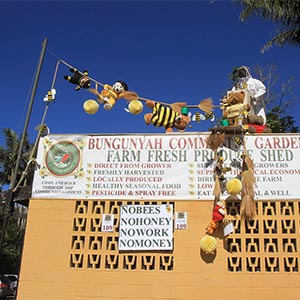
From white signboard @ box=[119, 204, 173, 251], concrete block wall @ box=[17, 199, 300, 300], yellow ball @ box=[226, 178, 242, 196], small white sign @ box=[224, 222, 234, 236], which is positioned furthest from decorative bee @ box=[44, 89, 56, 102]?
small white sign @ box=[224, 222, 234, 236]

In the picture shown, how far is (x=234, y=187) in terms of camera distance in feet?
20.8

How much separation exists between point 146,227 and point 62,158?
2043 millimetres

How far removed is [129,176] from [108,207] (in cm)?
66

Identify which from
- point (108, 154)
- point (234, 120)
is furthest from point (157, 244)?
point (234, 120)

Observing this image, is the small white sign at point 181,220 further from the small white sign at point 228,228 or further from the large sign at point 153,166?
the small white sign at point 228,228

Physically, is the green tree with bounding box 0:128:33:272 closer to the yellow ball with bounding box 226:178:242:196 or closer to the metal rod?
the metal rod

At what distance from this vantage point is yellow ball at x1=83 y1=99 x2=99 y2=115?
25.0 feet

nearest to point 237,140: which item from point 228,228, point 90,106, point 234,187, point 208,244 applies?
point 234,187

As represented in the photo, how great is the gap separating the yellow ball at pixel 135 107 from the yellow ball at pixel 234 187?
7.82ft

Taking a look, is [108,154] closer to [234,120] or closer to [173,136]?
[173,136]

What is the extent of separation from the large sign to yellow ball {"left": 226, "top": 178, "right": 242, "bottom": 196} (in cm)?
35

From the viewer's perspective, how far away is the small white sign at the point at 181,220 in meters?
6.52

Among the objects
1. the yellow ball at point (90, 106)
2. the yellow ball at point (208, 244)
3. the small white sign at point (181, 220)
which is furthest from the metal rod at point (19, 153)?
the yellow ball at point (208, 244)

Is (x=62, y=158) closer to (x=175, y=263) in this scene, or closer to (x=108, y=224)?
(x=108, y=224)
